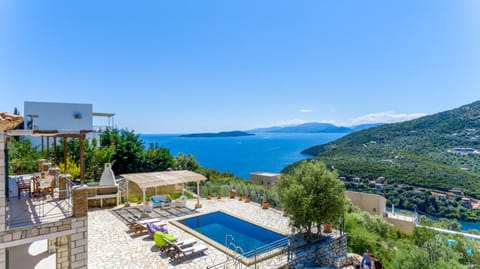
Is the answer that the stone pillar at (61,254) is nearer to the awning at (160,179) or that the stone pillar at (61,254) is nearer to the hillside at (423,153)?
the awning at (160,179)

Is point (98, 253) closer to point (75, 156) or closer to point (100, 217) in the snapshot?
point (100, 217)

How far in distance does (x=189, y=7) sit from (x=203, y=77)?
12.2 metres

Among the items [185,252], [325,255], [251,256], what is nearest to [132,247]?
[185,252]

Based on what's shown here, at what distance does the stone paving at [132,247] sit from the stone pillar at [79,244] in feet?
8.44

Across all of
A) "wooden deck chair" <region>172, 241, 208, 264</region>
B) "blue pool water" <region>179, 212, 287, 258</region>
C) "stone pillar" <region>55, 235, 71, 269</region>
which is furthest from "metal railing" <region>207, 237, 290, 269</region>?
"stone pillar" <region>55, 235, 71, 269</region>

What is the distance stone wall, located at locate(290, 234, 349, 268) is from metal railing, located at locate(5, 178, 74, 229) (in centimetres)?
835

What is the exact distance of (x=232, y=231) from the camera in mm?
12703

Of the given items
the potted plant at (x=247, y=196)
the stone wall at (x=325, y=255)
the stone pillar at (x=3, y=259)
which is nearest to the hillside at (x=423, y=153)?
the potted plant at (x=247, y=196)

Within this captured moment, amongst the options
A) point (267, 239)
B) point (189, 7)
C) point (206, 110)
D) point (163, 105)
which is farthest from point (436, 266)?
point (206, 110)

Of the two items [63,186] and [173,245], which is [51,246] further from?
[173,245]

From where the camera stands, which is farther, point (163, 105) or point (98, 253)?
point (163, 105)

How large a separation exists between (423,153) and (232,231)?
57264 millimetres

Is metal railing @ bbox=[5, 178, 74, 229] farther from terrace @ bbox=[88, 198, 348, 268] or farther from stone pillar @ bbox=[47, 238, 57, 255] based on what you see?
terrace @ bbox=[88, 198, 348, 268]

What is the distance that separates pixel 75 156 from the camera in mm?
20328
